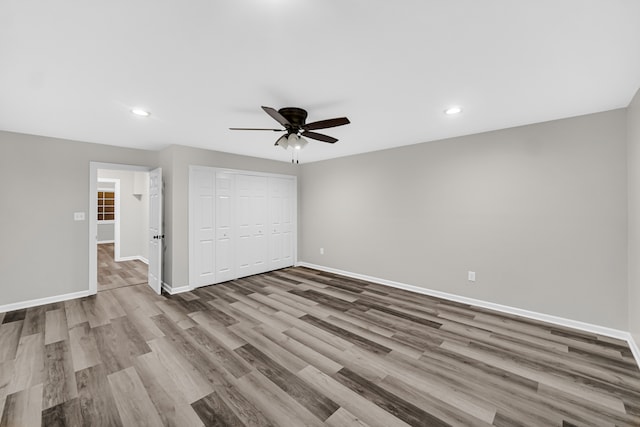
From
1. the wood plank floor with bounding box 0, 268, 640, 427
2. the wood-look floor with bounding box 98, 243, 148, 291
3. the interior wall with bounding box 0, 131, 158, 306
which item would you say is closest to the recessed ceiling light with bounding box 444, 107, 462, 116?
the wood plank floor with bounding box 0, 268, 640, 427

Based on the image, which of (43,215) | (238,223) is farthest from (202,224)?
(43,215)

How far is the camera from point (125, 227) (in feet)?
23.1

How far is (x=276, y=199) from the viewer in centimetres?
589

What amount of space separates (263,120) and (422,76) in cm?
183

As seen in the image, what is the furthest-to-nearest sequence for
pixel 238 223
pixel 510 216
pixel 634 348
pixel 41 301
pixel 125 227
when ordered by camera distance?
pixel 125 227, pixel 238 223, pixel 41 301, pixel 510 216, pixel 634 348

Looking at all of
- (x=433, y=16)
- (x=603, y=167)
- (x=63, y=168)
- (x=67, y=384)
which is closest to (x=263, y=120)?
(x=433, y=16)

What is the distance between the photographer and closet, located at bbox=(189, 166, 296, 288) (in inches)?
182

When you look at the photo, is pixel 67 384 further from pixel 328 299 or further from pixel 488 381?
pixel 488 381

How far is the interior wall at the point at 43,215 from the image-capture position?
11.8 ft

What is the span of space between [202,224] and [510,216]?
4.84 m

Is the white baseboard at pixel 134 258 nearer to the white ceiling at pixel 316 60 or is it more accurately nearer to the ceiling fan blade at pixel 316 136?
the white ceiling at pixel 316 60

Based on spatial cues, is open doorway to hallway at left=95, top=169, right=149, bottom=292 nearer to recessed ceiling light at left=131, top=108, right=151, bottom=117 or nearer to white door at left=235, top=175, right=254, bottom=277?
white door at left=235, top=175, right=254, bottom=277

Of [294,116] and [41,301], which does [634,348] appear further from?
→ [41,301]

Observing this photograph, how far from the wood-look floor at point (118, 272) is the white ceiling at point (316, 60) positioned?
2.93m
